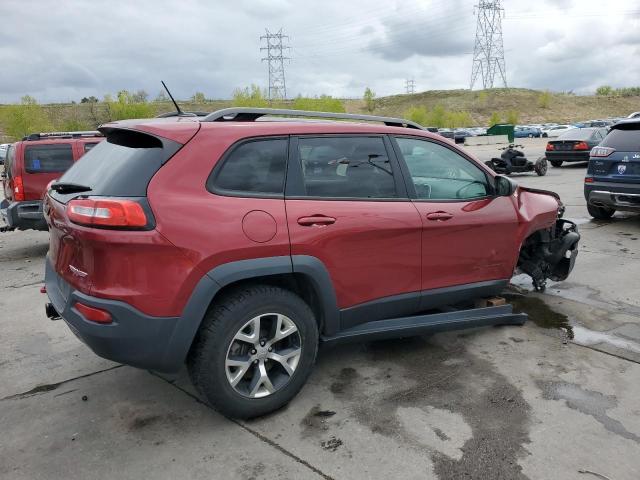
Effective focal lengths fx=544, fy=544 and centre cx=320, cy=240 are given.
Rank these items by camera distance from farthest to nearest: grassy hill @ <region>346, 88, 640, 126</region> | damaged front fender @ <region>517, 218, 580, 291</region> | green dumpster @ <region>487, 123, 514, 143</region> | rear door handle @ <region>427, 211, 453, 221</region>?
grassy hill @ <region>346, 88, 640, 126</region> → green dumpster @ <region>487, 123, 514, 143</region> → damaged front fender @ <region>517, 218, 580, 291</region> → rear door handle @ <region>427, 211, 453, 221</region>

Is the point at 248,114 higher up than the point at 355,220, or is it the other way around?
the point at 248,114

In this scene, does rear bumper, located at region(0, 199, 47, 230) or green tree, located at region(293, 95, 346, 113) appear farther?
green tree, located at region(293, 95, 346, 113)

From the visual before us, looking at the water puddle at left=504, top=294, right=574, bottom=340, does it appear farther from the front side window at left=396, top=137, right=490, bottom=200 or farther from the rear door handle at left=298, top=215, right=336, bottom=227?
the rear door handle at left=298, top=215, right=336, bottom=227

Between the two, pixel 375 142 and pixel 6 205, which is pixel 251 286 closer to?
pixel 375 142

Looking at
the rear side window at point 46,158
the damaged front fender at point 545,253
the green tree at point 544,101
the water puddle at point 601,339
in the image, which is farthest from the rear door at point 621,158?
the green tree at point 544,101

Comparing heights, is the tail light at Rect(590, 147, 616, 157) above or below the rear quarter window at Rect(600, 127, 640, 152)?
below

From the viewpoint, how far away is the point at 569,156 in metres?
19.4

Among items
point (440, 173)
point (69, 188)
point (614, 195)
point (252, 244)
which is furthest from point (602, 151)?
point (69, 188)

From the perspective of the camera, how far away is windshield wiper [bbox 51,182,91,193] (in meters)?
3.12

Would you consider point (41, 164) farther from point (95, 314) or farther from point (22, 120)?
point (22, 120)

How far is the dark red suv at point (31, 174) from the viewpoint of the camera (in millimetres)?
8016

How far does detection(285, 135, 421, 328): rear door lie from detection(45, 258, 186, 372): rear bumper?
2.79 ft

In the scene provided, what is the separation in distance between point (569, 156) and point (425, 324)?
17.9m

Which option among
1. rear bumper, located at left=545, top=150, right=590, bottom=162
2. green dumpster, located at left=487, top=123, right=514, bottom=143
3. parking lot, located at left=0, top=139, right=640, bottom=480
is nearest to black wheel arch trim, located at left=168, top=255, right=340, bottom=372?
parking lot, located at left=0, top=139, right=640, bottom=480
